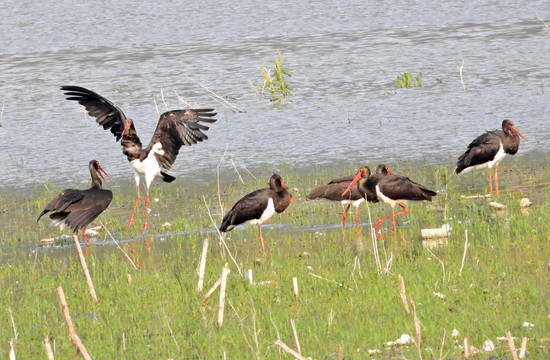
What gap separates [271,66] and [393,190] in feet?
50.0

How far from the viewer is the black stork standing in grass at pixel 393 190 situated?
1285 centimetres

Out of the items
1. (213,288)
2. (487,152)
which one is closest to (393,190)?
(487,152)

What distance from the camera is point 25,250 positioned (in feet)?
42.8

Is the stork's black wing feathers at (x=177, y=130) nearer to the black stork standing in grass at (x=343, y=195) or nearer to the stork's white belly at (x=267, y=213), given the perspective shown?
the black stork standing in grass at (x=343, y=195)

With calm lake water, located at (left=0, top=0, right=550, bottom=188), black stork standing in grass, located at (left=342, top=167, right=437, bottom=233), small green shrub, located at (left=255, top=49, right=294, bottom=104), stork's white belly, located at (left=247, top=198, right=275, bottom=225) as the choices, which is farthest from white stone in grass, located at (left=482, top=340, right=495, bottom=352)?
small green shrub, located at (left=255, top=49, right=294, bottom=104)

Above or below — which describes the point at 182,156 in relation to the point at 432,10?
below

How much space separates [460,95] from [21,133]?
10.2 metres

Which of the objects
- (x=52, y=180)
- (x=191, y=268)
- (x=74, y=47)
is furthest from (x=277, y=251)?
(x=74, y=47)

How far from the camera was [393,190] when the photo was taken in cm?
1290

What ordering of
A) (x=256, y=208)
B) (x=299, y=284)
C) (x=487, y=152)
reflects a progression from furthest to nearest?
(x=487, y=152)
(x=256, y=208)
(x=299, y=284)

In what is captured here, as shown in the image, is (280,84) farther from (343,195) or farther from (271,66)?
(343,195)

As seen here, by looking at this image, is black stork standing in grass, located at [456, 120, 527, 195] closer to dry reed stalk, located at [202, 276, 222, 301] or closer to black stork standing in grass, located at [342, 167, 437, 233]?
black stork standing in grass, located at [342, 167, 437, 233]

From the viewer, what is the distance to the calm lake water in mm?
19297

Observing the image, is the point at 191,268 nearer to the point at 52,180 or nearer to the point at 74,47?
the point at 52,180
